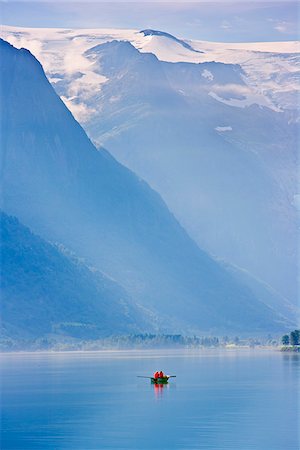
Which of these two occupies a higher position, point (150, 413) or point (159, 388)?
point (159, 388)

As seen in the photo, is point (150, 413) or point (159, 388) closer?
point (150, 413)

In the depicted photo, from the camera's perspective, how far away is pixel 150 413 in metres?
138

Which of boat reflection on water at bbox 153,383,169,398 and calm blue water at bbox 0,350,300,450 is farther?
boat reflection on water at bbox 153,383,169,398

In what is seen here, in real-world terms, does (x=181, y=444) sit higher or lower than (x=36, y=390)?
lower

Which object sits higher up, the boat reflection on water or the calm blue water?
the boat reflection on water

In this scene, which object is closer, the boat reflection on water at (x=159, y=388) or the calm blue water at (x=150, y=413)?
the calm blue water at (x=150, y=413)

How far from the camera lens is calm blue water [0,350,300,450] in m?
116

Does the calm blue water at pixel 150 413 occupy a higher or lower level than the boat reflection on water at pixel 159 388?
lower

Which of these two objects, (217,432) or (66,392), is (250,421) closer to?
(217,432)

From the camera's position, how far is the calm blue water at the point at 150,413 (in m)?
116

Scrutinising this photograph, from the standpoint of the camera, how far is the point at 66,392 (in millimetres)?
162250

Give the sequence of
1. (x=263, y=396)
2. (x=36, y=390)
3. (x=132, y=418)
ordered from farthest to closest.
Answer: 1. (x=36, y=390)
2. (x=263, y=396)
3. (x=132, y=418)

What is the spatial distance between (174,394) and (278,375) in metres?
30.6

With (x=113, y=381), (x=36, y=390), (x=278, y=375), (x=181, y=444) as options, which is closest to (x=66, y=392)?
(x=36, y=390)
